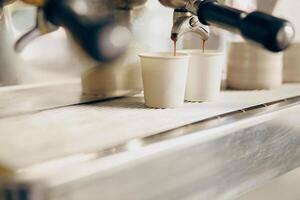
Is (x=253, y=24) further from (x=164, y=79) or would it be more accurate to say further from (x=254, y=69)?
(x=254, y=69)

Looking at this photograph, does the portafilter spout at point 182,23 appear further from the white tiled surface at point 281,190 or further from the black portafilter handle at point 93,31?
the white tiled surface at point 281,190

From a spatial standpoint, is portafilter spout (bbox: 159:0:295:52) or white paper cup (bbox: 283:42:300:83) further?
white paper cup (bbox: 283:42:300:83)

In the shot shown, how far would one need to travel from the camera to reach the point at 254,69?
734 mm

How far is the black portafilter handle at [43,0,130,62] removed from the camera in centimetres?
54

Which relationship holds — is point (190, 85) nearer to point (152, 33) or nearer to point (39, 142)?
point (152, 33)

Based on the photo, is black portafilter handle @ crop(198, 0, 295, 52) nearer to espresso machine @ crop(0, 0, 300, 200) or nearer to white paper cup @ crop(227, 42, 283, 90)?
espresso machine @ crop(0, 0, 300, 200)

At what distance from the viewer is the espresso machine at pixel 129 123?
36 cm

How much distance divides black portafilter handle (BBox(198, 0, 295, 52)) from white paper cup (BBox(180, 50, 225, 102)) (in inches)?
4.6

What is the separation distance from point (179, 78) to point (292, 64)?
34 centimetres

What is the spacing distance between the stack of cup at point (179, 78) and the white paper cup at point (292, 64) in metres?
0.24

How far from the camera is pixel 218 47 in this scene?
85 cm

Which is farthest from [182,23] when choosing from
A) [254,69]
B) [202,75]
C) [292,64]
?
[292,64]

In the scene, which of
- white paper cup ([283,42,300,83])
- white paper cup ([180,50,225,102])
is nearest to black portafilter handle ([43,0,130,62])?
white paper cup ([180,50,225,102])

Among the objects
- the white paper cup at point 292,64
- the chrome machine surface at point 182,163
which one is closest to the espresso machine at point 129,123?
the chrome machine surface at point 182,163
